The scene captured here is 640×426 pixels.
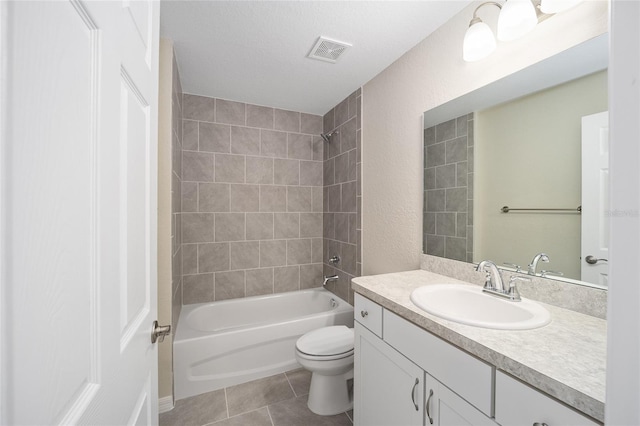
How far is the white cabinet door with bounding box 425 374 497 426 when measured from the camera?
2.58 feet

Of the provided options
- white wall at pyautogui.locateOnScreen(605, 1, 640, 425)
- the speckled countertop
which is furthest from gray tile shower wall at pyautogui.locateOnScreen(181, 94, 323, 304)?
white wall at pyautogui.locateOnScreen(605, 1, 640, 425)

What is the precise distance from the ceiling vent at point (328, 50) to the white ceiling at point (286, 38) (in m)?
0.04

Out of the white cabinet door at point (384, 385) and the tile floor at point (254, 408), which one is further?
the tile floor at point (254, 408)

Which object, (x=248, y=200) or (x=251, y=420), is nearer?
(x=251, y=420)

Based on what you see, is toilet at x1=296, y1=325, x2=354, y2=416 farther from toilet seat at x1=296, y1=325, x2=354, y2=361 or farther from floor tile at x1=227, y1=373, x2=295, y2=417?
floor tile at x1=227, y1=373, x2=295, y2=417

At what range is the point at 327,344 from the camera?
5.96 ft

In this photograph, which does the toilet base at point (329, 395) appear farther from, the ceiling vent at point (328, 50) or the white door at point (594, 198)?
the ceiling vent at point (328, 50)

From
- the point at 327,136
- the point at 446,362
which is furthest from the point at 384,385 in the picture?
the point at 327,136

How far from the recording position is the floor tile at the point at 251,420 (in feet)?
5.44

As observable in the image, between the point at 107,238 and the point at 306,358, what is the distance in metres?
1.54

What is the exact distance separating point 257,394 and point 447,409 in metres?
1.54

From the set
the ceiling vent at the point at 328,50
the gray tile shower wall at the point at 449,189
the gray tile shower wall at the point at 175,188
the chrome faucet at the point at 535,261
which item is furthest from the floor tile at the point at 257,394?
the ceiling vent at the point at 328,50

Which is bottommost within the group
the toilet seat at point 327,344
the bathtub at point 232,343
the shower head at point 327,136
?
the bathtub at point 232,343

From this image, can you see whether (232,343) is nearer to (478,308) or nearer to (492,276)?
(478,308)
